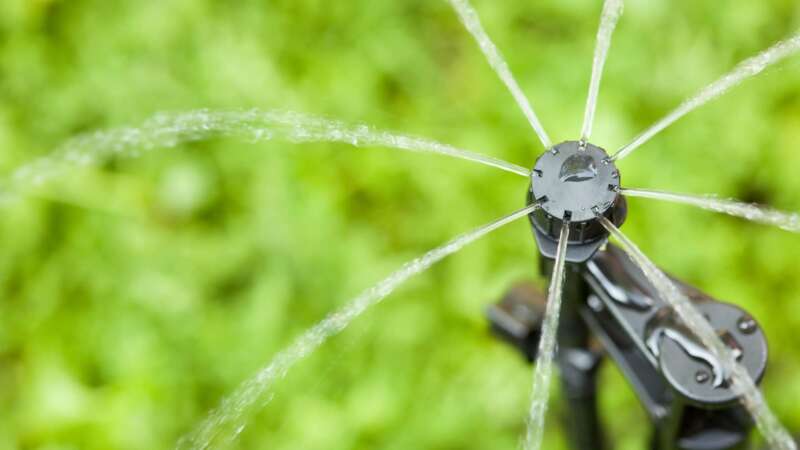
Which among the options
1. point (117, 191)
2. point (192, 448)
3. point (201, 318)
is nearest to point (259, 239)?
point (201, 318)

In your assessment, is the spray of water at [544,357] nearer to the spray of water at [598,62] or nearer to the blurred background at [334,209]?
the spray of water at [598,62]

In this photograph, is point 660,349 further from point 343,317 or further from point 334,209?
point 334,209

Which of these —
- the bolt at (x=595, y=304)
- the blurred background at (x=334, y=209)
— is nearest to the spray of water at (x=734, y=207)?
the bolt at (x=595, y=304)

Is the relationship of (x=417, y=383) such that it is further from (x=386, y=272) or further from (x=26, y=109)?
(x=26, y=109)

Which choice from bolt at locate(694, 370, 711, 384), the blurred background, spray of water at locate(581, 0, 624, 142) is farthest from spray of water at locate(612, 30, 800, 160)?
the blurred background

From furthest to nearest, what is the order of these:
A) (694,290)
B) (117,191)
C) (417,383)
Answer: (117,191) < (417,383) < (694,290)
